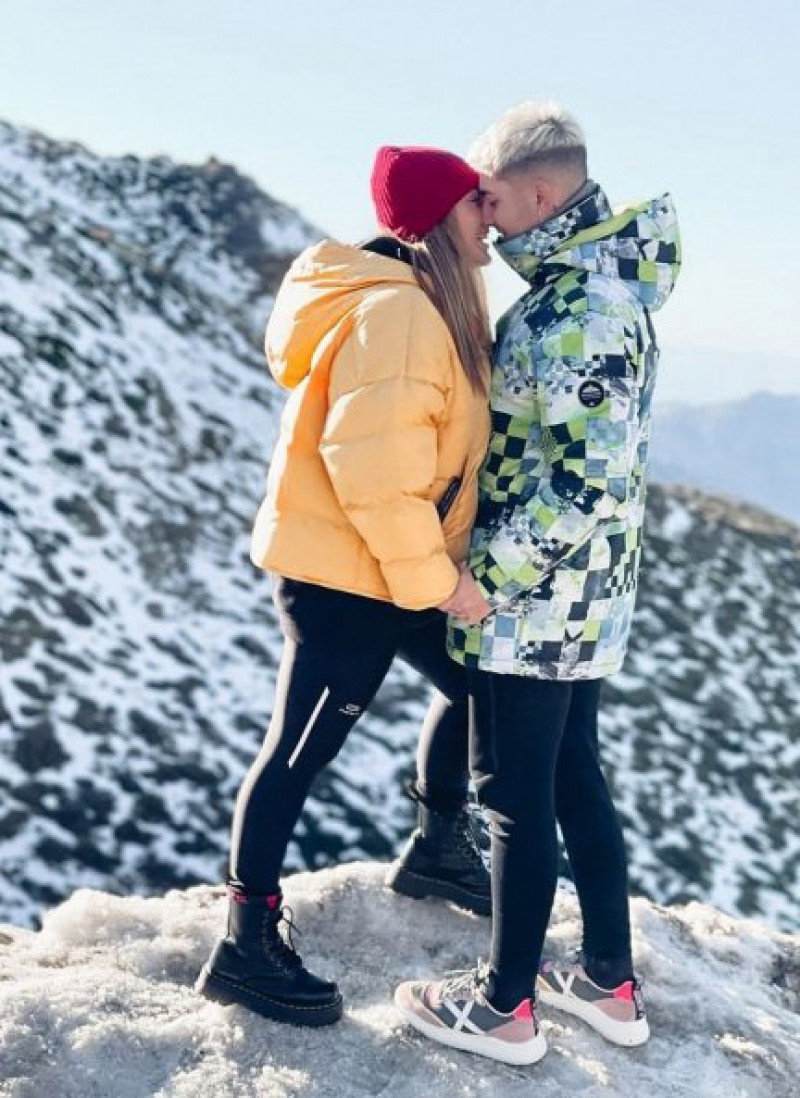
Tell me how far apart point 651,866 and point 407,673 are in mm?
2721

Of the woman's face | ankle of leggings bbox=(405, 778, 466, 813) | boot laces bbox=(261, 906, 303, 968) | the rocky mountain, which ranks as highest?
the woman's face

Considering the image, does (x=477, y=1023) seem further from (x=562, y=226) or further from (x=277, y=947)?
(x=562, y=226)

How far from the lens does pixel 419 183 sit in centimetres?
262

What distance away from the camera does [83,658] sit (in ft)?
25.4

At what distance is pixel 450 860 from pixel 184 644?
5263 millimetres

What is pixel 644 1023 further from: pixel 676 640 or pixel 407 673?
pixel 676 640

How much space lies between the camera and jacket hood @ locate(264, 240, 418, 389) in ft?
A: 8.79

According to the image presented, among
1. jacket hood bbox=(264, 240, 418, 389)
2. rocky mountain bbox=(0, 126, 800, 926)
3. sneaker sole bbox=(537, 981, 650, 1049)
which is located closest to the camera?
jacket hood bbox=(264, 240, 418, 389)

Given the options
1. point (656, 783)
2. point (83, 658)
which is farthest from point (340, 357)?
point (656, 783)

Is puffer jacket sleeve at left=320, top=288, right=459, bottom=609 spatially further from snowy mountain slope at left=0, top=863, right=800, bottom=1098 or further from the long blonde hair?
snowy mountain slope at left=0, top=863, right=800, bottom=1098

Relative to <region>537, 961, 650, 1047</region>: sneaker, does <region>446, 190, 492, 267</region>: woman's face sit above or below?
above

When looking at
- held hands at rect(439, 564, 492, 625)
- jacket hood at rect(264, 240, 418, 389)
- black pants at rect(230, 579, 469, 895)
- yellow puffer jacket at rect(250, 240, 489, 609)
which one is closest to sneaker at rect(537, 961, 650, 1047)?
black pants at rect(230, 579, 469, 895)

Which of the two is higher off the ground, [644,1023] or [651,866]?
[644,1023]

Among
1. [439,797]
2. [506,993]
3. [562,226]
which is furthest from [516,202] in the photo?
[506,993]
